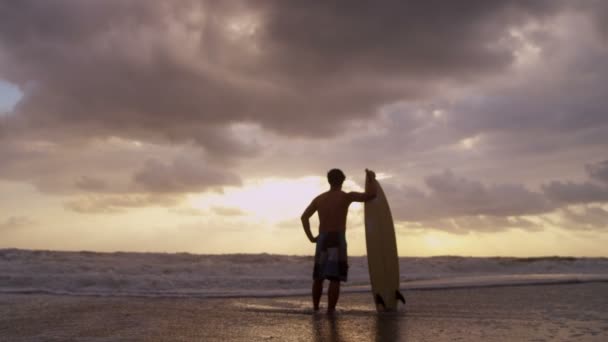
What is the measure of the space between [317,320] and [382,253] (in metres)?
1.84

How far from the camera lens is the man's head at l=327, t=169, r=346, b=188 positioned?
7070mm

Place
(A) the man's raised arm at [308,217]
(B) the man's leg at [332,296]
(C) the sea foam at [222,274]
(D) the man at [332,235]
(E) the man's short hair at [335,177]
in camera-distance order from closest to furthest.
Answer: (B) the man's leg at [332,296]
(D) the man at [332,235]
(E) the man's short hair at [335,177]
(A) the man's raised arm at [308,217]
(C) the sea foam at [222,274]

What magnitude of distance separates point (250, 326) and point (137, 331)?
1.04 metres

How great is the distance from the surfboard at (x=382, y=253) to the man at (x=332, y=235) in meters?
0.56

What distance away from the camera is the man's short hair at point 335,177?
23.2 ft

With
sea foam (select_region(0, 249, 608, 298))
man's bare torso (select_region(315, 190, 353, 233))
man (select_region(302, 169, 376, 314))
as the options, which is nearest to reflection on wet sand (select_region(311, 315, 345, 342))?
man (select_region(302, 169, 376, 314))

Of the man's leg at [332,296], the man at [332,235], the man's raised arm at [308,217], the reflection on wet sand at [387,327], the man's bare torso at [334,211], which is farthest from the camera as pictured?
the man's raised arm at [308,217]

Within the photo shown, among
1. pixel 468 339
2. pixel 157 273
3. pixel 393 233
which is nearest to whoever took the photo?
pixel 468 339

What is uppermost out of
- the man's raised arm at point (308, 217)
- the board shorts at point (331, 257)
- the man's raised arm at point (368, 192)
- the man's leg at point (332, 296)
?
the man's raised arm at point (368, 192)

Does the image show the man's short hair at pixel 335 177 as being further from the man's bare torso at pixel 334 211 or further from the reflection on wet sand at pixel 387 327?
the reflection on wet sand at pixel 387 327

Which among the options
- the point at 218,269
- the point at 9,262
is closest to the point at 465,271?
the point at 218,269

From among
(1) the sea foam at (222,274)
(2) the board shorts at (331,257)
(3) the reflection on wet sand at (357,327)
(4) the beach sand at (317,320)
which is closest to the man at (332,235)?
(2) the board shorts at (331,257)

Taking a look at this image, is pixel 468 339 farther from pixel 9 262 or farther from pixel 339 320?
pixel 9 262

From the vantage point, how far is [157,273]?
15805 mm
